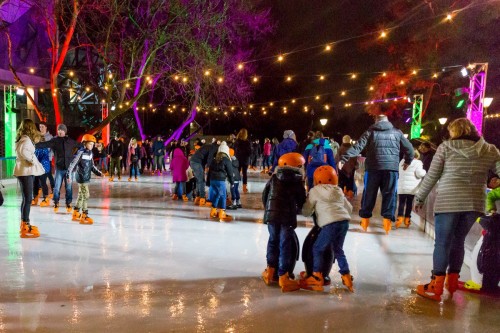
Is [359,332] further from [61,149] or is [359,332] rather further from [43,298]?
[61,149]

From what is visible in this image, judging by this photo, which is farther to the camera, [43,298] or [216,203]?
[216,203]

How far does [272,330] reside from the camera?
3605 millimetres

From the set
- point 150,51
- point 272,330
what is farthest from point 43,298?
point 150,51

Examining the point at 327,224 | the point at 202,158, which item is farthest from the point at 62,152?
the point at 327,224

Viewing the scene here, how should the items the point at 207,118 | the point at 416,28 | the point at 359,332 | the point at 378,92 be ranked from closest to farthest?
the point at 359,332 < the point at 416,28 < the point at 378,92 < the point at 207,118

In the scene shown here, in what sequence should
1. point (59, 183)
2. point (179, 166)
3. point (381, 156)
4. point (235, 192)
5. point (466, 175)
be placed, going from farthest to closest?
point (179, 166)
point (235, 192)
point (59, 183)
point (381, 156)
point (466, 175)

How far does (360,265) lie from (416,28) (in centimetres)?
2206

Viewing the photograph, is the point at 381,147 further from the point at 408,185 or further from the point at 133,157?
the point at 133,157

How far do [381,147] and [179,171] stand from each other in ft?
18.1

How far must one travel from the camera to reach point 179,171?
37.6 feet

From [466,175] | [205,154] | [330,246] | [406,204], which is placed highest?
[205,154]

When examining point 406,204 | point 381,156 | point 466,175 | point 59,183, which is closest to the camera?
point 466,175

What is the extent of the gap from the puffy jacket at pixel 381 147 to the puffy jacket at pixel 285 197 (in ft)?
8.49

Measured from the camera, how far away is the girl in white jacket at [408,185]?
8203mm
